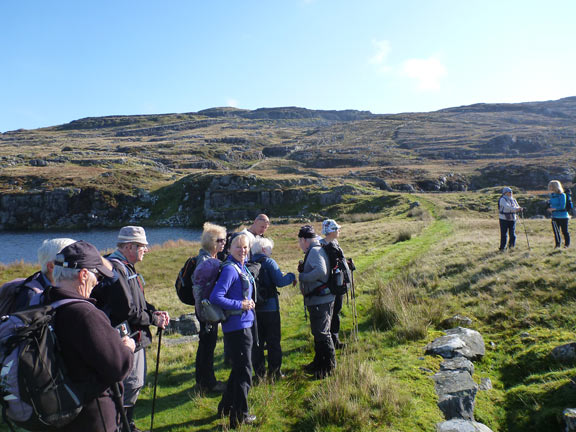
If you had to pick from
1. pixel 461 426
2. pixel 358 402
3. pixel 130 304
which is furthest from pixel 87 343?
pixel 461 426

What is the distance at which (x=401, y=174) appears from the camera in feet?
271

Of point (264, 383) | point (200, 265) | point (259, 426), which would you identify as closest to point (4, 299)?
point (200, 265)

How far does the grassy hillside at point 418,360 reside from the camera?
4414mm

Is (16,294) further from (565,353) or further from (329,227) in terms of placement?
(565,353)

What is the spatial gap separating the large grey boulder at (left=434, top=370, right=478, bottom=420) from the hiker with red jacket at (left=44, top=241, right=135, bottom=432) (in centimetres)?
408

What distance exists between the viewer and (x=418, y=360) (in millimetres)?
5852

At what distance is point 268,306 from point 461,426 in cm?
321

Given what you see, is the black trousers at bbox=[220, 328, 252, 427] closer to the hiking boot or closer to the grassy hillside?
the grassy hillside

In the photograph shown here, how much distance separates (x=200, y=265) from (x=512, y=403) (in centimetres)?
482

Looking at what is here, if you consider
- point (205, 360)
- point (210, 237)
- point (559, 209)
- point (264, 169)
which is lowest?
point (205, 360)

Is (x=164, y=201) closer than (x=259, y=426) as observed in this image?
No

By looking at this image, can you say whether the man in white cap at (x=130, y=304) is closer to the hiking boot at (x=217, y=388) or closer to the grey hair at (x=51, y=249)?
the grey hair at (x=51, y=249)

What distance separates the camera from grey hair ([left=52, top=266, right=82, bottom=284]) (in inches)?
107

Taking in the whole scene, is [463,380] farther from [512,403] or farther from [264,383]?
[264,383]
